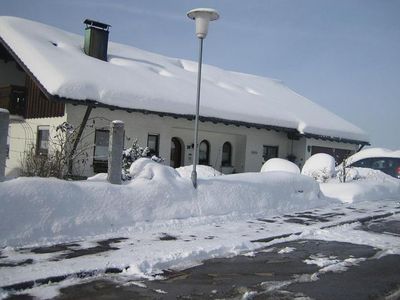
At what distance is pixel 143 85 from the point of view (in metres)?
16.2

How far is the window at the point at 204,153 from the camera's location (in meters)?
19.6

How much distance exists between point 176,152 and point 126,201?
35.8 ft

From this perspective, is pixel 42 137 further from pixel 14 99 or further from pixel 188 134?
pixel 188 134

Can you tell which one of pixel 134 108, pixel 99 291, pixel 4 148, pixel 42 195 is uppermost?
pixel 134 108

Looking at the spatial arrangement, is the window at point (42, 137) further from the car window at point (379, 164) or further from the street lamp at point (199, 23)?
the car window at point (379, 164)

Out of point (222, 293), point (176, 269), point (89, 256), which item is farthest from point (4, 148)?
point (222, 293)

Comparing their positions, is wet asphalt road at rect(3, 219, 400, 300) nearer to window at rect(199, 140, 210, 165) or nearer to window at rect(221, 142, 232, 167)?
window at rect(199, 140, 210, 165)

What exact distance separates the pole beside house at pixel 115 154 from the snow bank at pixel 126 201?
0.89 ft

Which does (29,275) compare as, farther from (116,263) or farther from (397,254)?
(397,254)

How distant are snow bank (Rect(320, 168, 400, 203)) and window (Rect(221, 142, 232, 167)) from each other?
6.03 m

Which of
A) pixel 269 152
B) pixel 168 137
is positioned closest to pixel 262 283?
pixel 168 137

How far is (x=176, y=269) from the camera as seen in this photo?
543 cm

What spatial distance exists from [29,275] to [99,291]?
87 cm

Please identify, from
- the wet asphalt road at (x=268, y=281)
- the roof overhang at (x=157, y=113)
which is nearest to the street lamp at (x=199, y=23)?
the wet asphalt road at (x=268, y=281)
